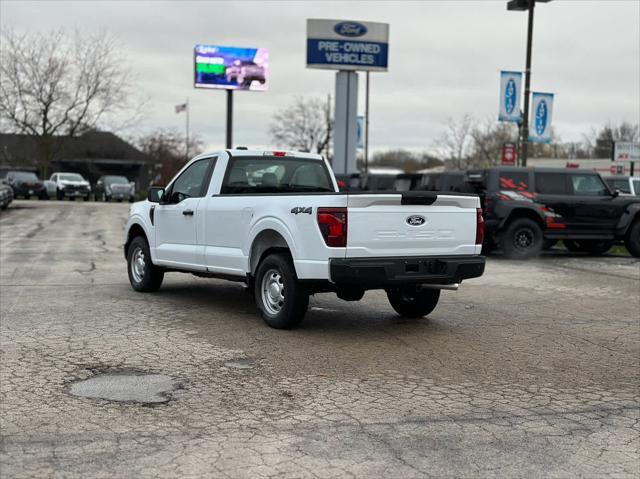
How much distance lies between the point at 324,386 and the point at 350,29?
31666 mm

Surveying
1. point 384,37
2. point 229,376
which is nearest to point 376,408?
point 229,376

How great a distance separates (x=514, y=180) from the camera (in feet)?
53.5

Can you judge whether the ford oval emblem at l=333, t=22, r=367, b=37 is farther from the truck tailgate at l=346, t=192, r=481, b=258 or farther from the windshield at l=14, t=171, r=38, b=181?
the truck tailgate at l=346, t=192, r=481, b=258

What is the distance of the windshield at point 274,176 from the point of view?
8.99 meters

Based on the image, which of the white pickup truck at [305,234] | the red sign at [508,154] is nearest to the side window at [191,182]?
the white pickup truck at [305,234]

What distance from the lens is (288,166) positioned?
30.3 feet

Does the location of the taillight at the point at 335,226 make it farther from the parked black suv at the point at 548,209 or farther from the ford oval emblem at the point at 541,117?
the ford oval emblem at the point at 541,117

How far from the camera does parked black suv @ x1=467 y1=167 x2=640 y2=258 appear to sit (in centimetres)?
1594

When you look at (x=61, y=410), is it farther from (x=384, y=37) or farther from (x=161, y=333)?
(x=384, y=37)

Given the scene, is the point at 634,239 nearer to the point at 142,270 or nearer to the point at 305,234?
the point at 142,270

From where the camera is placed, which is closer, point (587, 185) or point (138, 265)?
point (138, 265)

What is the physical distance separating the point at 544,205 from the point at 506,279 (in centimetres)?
418

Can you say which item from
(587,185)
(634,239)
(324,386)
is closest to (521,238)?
(587,185)

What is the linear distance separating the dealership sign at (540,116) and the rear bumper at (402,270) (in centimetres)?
1734
